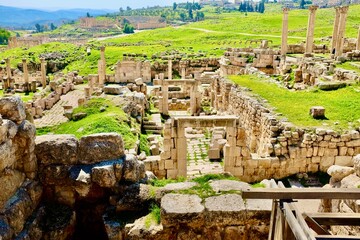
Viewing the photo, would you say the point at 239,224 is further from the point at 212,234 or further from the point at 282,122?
the point at 282,122

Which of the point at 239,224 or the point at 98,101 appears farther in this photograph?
the point at 98,101

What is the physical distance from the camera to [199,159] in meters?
15.4

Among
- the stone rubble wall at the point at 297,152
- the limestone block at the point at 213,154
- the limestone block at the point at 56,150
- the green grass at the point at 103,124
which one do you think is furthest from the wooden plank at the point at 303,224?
the limestone block at the point at 213,154

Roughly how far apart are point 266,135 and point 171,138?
363 centimetres

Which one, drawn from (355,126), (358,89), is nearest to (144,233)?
(355,126)

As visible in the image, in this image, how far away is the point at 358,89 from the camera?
1741cm

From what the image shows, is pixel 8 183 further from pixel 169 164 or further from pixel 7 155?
pixel 169 164

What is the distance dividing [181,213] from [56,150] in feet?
8.25

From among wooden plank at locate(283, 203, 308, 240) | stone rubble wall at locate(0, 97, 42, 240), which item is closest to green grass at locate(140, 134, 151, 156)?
stone rubble wall at locate(0, 97, 42, 240)

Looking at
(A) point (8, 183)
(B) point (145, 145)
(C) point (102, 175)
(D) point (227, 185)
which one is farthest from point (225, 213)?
(B) point (145, 145)

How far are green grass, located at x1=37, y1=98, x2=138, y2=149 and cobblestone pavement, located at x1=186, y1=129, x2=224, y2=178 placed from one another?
2525 millimetres

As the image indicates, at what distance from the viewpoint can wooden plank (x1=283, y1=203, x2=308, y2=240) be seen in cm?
411

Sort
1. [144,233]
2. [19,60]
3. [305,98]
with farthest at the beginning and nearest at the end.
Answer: [19,60], [305,98], [144,233]

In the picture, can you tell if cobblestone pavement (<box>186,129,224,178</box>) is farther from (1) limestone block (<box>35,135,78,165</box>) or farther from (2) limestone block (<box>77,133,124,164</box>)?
(1) limestone block (<box>35,135,78,165</box>)
